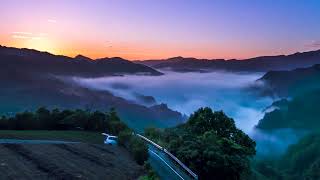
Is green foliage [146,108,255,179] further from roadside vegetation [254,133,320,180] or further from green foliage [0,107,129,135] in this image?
roadside vegetation [254,133,320,180]

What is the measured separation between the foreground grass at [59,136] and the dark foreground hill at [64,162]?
4298 mm

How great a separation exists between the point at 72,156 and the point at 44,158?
10.4 feet

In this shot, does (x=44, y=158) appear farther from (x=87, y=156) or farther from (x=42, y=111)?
(x=42, y=111)

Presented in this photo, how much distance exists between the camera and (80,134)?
51094mm

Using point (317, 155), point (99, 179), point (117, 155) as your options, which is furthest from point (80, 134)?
point (317, 155)

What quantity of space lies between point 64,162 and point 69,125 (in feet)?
79.3

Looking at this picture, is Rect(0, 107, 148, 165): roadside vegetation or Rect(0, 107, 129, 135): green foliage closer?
Rect(0, 107, 148, 165): roadside vegetation

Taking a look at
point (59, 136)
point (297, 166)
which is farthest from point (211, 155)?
point (297, 166)

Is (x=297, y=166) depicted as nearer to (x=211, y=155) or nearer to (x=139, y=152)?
(x=211, y=155)

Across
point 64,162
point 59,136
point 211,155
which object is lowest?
point 211,155

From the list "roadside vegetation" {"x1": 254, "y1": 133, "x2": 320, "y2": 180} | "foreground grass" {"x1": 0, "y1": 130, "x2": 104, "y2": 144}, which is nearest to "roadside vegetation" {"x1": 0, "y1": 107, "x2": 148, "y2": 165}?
"foreground grass" {"x1": 0, "y1": 130, "x2": 104, "y2": 144}

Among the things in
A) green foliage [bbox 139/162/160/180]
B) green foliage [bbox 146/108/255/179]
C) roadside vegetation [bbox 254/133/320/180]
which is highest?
green foliage [bbox 139/162/160/180]

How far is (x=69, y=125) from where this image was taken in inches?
2206

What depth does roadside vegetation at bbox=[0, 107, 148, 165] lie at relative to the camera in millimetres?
48094
